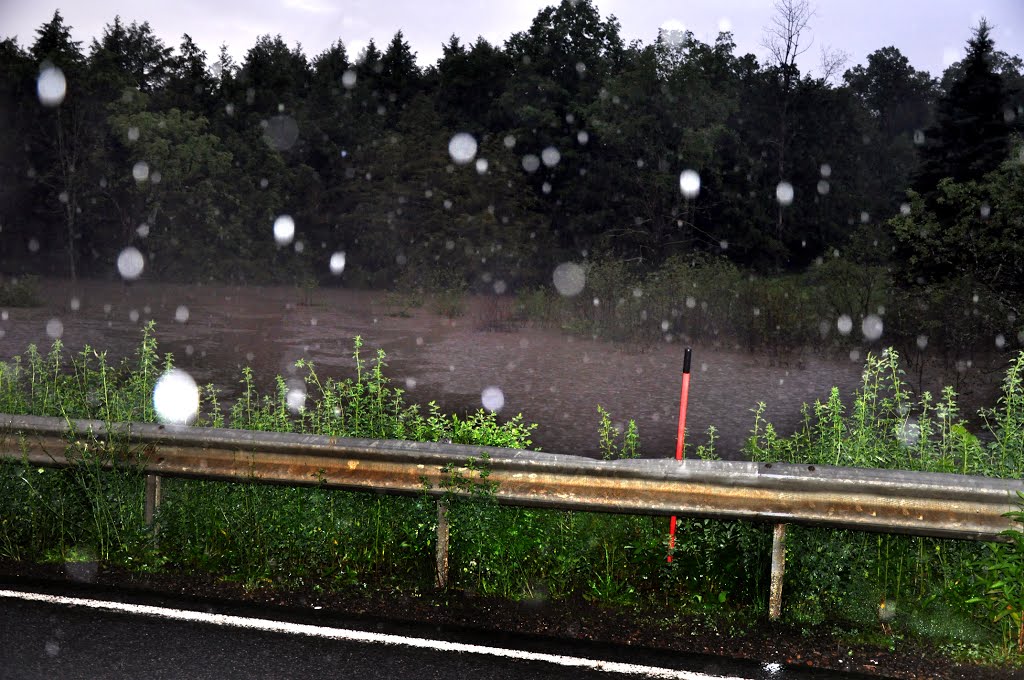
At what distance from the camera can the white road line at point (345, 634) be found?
455 cm

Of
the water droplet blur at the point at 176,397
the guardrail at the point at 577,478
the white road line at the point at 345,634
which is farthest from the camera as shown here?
the water droplet blur at the point at 176,397

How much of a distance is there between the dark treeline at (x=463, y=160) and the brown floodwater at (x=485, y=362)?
376 inches

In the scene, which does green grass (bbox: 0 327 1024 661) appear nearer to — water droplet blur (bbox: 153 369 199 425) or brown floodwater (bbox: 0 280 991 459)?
water droplet blur (bbox: 153 369 199 425)

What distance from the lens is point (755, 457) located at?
21.8 feet

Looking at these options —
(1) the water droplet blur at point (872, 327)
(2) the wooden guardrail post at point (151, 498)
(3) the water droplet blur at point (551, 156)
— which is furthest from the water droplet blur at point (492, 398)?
(3) the water droplet blur at point (551, 156)

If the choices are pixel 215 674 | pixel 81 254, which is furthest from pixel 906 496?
pixel 81 254

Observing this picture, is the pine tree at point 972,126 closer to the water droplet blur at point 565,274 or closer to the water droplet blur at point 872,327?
the water droplet blur at point 565,274

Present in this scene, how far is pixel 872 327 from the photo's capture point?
23141mm

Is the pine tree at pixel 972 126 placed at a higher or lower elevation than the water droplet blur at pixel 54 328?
higher

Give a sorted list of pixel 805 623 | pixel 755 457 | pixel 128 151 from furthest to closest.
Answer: pixel 128 151 → pixel 755 457 → pixel 805 623

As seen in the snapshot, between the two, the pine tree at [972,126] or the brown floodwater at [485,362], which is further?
the pine tree at [972,126]

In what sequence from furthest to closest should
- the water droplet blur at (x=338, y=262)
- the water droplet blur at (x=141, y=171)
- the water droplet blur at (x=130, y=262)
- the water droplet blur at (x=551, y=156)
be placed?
1. the water droplet blur at (x=338, y=262)
2. the water droplet blur at (x=551, y=156)
3. the water droplet blur at (x=130, y=262)
4. the water droplet blur at (x=141, y=171)

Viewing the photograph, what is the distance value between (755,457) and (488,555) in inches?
85.0

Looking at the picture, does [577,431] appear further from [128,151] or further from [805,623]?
[128,151]
